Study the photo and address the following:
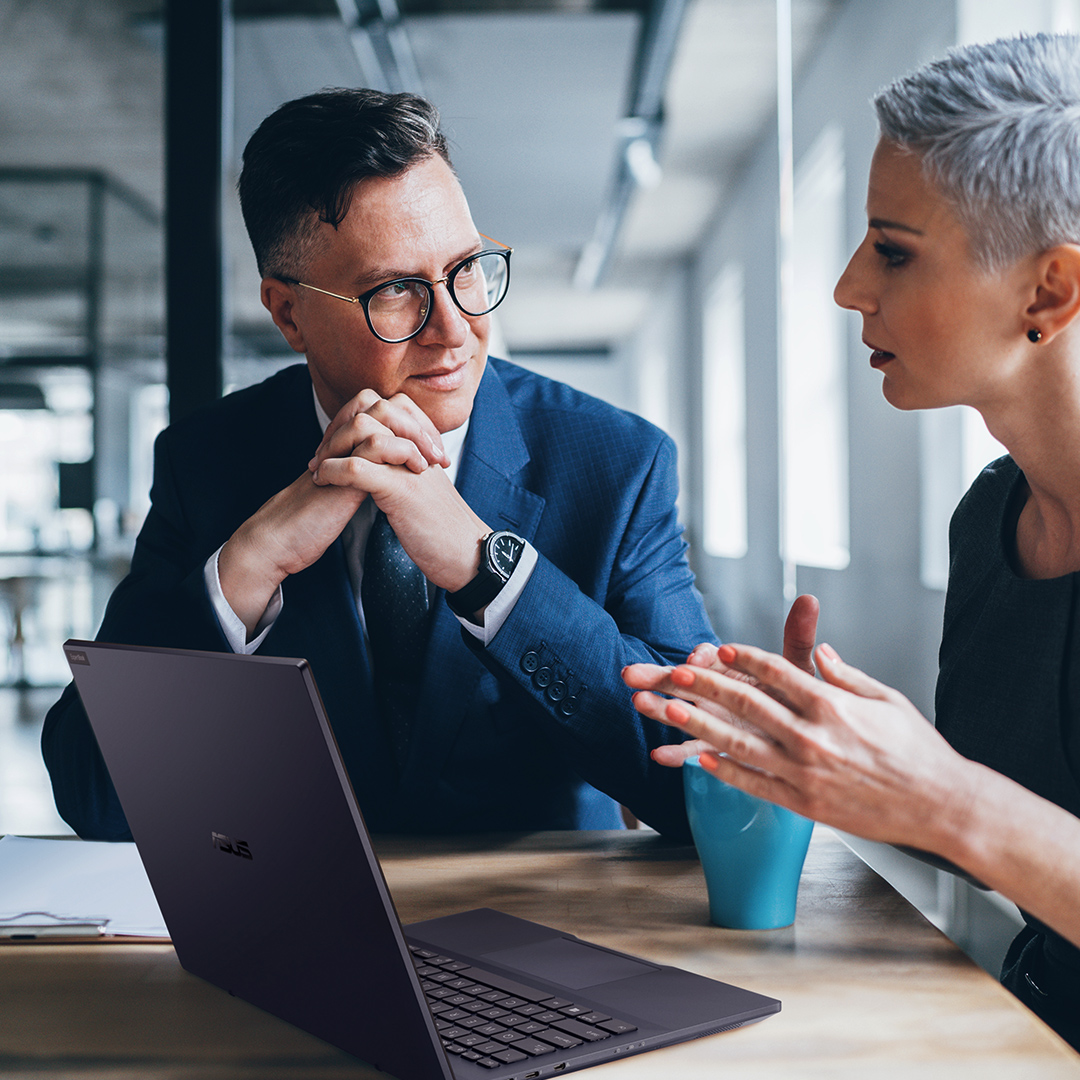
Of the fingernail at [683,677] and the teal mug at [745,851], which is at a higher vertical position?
the fingernail at [683,677]

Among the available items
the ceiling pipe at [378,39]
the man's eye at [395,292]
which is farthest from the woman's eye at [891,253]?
the ceiling pipe at [378,39]

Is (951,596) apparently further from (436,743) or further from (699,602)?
(436,743)

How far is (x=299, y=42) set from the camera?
3.18 meters

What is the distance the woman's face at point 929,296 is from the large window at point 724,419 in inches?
249

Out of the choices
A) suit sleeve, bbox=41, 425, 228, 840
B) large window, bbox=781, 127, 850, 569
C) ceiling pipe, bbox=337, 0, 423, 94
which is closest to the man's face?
suit sleeve, bbox=41, 425, 228, 840

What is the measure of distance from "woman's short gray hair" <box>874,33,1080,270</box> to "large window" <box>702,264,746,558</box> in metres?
6.37

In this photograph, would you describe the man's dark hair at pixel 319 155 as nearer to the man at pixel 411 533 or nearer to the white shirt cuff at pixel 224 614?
the man at pixel 411 533

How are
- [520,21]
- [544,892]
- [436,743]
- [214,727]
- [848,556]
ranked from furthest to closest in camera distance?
[848,556] < [520,21] < [436,743] < [544,892] < [214,727]

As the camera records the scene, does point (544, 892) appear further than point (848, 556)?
No

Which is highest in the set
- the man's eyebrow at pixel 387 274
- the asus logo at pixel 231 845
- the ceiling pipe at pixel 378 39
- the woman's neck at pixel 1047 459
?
the ceiling pipe at pixel 378 39

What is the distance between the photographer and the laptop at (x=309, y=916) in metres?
0.61

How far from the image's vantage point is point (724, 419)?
336 inches

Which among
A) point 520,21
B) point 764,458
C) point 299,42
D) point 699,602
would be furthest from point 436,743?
point 764,458

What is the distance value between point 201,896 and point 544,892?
343 millimetres
